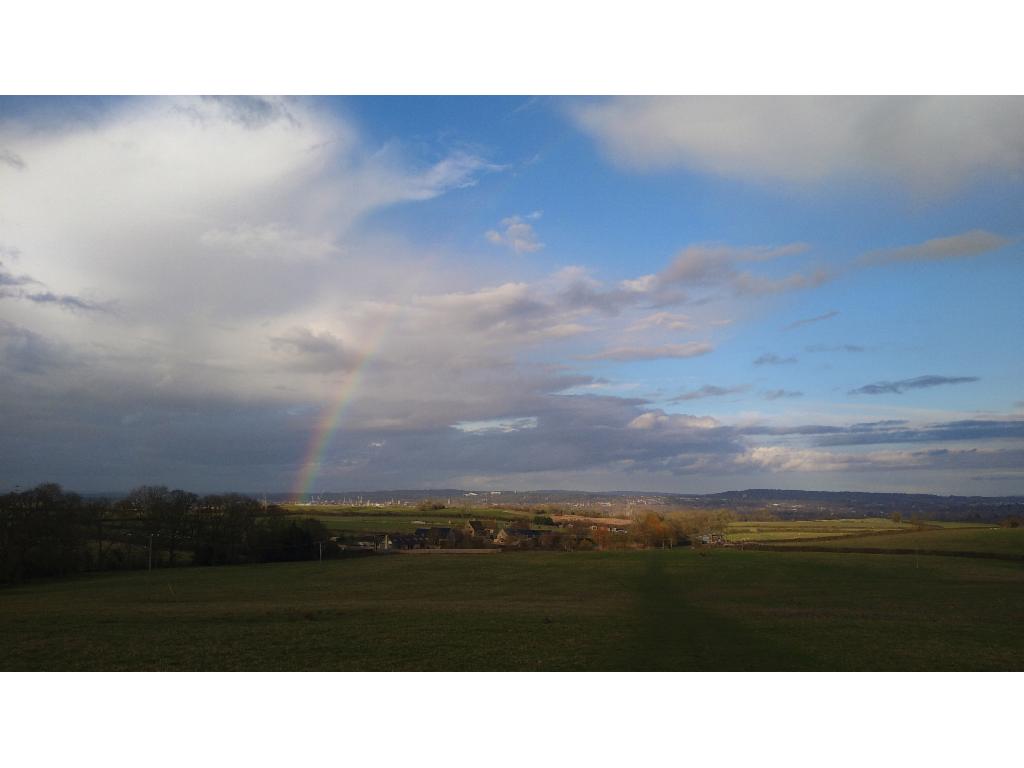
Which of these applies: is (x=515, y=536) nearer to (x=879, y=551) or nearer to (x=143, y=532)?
(x=879, y=551)

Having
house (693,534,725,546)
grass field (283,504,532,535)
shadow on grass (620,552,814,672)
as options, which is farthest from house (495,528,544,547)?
shadow on grass (620,552,814,672)

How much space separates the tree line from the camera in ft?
132

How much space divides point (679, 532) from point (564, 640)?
187 feet

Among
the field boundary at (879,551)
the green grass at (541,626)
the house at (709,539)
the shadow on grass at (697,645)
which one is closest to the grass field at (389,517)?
the house at (709,539)

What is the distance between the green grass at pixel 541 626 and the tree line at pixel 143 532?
421cm

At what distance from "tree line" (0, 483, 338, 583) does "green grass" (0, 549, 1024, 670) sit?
4206 mm

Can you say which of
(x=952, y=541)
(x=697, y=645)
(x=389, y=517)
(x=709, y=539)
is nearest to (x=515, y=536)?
(x=709, y=539)

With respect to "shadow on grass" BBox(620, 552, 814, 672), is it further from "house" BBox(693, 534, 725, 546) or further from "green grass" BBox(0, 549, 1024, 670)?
"house" BBox(693, 534, 725, 546)

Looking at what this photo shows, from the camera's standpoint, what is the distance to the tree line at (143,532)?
40.1 meters

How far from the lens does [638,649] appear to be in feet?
47.8

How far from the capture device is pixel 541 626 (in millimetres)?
17609

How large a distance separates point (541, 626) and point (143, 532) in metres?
44.8

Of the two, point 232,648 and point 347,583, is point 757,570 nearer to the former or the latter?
point 347,583
